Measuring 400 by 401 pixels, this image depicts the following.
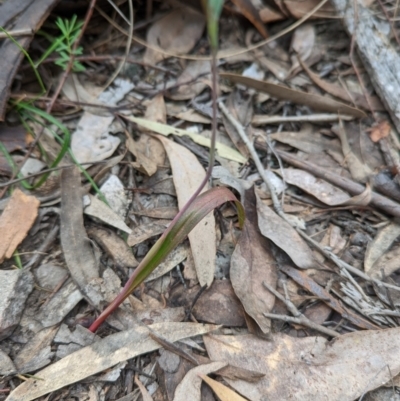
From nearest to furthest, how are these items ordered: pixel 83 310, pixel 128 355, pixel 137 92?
pixel 128 355 < pixel 83 310 < pixel 137 92

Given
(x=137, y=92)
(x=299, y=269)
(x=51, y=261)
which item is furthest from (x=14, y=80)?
(x=299, y=269)

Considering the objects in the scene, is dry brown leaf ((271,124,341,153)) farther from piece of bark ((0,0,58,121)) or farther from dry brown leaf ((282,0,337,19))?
piece of bark ((0,0,58,121))

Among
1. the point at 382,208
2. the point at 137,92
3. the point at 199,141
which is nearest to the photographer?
the point at 382,208

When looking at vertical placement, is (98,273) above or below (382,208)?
below

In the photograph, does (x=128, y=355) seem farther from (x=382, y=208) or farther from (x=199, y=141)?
(x=382, y=208)

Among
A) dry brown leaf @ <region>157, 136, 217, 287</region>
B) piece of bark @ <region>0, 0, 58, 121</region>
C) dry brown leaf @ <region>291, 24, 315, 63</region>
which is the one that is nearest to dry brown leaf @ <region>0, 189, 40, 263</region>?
piece of bark @ <region>0, 0, 58, 121</region>

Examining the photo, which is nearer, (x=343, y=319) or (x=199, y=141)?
(x=343, y=319)

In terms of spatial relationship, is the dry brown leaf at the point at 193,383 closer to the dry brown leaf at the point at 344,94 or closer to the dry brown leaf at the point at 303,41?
the dry brown leaf at the point at 344,94
